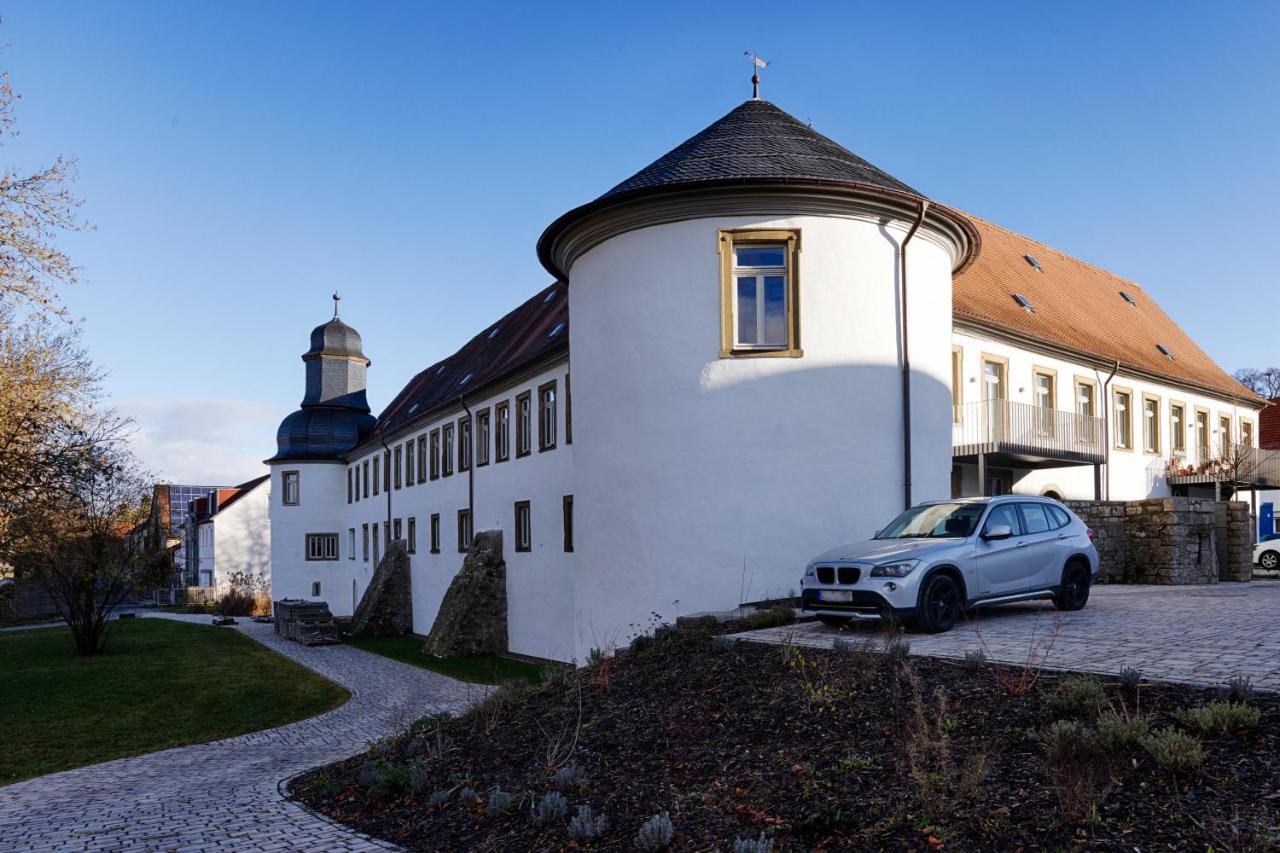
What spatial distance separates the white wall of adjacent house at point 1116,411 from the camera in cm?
2384

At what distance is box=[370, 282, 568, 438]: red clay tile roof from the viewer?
27438 millimetres

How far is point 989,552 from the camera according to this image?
37.8 feet

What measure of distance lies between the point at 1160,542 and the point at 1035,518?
927cm

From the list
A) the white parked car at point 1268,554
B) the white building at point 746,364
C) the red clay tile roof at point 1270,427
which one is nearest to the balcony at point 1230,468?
the white parked car at point 1268,554

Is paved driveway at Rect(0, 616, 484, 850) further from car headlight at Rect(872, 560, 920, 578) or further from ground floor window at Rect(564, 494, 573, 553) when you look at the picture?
car headlight at Rect(872, 560, 920, 578)

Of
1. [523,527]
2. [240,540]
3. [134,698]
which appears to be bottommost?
[134,698]

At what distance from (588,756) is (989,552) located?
5.75m

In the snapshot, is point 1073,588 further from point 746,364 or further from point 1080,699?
point 1080,699

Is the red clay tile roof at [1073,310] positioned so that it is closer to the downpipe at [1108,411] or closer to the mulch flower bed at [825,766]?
the downpipe at [1108,411]

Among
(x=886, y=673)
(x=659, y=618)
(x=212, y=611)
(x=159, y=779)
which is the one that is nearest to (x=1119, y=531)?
(x=659, y=618)

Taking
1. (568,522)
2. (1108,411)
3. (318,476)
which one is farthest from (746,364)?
(318,476)

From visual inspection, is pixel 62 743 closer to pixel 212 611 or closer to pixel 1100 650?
pixel 1100 650

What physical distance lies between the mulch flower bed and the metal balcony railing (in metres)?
13.8

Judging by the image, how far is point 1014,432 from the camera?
22.7 metres
